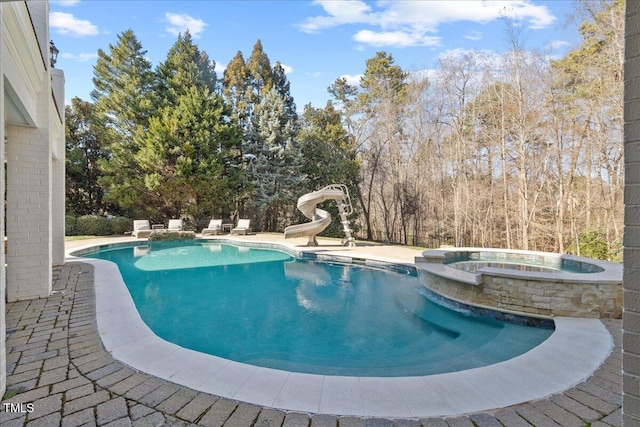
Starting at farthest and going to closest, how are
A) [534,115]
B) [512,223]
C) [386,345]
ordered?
[512,223] → [534,115] → [386,345]

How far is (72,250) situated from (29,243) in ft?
22.6

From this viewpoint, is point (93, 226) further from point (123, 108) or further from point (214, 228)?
point (123, 108)

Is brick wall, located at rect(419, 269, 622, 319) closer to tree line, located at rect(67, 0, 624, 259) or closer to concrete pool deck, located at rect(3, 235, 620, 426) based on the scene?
concrete pool deck, located at rect(3, 235, 620, 426)

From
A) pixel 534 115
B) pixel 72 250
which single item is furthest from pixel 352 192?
pixel 72 250

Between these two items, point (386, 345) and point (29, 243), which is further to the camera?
point (29, 243)

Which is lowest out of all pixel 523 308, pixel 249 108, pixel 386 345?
pixel 386 345

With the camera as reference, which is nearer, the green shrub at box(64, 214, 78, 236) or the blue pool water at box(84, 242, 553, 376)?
the blue pool water at box(84, 242, 553, 376)

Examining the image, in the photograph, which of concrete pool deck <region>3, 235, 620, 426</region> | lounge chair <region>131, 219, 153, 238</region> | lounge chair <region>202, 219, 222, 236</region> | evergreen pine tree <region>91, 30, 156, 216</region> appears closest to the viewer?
concrete pool deck <region>3, 235, 620, 426</region>

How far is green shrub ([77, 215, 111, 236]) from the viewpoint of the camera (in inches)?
613

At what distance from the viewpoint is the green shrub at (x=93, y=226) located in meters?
15.6

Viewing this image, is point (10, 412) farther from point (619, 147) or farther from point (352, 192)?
point (352, 192)

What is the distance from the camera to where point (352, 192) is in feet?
63.0

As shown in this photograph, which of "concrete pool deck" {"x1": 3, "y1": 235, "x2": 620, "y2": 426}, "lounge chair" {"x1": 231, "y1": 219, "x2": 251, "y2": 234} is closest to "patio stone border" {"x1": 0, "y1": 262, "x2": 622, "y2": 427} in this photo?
"concrete pool deck" {"x1": 3, "y1": 235, "x2": 620, "y2": 426}

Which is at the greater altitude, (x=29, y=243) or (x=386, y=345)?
(x=29, y=243)
